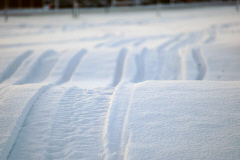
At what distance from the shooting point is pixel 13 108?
7.09ft

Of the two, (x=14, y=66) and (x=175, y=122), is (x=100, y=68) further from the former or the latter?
(x=175, y=122)

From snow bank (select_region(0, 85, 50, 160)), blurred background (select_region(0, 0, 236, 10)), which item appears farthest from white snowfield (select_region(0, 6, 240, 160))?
blurred background (select_region(0, 0, 236, 10))

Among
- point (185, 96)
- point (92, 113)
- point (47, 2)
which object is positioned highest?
point (47, 2)

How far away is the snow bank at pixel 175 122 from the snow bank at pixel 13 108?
78cm

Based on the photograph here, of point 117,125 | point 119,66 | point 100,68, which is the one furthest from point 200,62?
point 117,125

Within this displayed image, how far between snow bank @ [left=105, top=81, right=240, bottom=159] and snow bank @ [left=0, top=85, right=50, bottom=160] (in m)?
0.78

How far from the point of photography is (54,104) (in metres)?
2.33

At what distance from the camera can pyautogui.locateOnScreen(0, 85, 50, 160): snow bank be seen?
185cm

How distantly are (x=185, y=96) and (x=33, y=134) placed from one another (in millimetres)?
1455

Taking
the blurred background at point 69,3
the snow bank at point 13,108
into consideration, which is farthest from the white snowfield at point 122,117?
the blurred background at point 69,3

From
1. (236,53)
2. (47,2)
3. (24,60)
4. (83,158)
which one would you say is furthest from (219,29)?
(47,2)

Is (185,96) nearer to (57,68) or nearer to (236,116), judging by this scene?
(236,116)

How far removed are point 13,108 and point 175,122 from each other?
4.87 feet

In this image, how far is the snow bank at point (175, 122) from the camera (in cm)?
172
